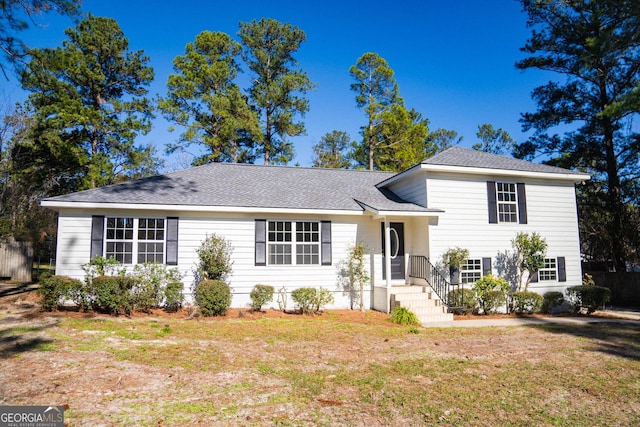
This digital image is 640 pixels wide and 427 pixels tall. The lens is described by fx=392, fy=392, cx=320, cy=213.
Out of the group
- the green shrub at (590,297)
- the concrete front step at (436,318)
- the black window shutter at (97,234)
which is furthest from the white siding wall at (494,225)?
the black window shutter at (97,234)

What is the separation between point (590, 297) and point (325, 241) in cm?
911

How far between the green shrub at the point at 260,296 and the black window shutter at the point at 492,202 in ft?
26.1

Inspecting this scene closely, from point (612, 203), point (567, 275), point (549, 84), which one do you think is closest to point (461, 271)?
point (567, 275)

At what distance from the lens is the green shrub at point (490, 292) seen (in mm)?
12336

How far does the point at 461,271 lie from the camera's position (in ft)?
42.5

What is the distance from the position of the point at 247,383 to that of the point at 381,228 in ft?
29.4

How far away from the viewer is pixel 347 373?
615cm

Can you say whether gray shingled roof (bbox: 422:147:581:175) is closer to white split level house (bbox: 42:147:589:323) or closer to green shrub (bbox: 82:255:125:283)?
white split level house (bbox: 42:147:589:323)

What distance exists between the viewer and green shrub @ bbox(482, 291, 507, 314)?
12.3 metres

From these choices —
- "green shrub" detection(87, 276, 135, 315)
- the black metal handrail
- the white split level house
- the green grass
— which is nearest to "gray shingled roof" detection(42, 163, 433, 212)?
the white split level house

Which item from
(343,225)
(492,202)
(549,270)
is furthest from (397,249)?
(549,270)

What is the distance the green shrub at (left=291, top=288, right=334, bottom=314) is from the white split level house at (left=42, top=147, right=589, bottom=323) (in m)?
0.84

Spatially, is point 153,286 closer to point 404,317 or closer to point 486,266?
point 404,317

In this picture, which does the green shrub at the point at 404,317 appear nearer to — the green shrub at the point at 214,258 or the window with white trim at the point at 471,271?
the window with white trim at the point at 471,271
